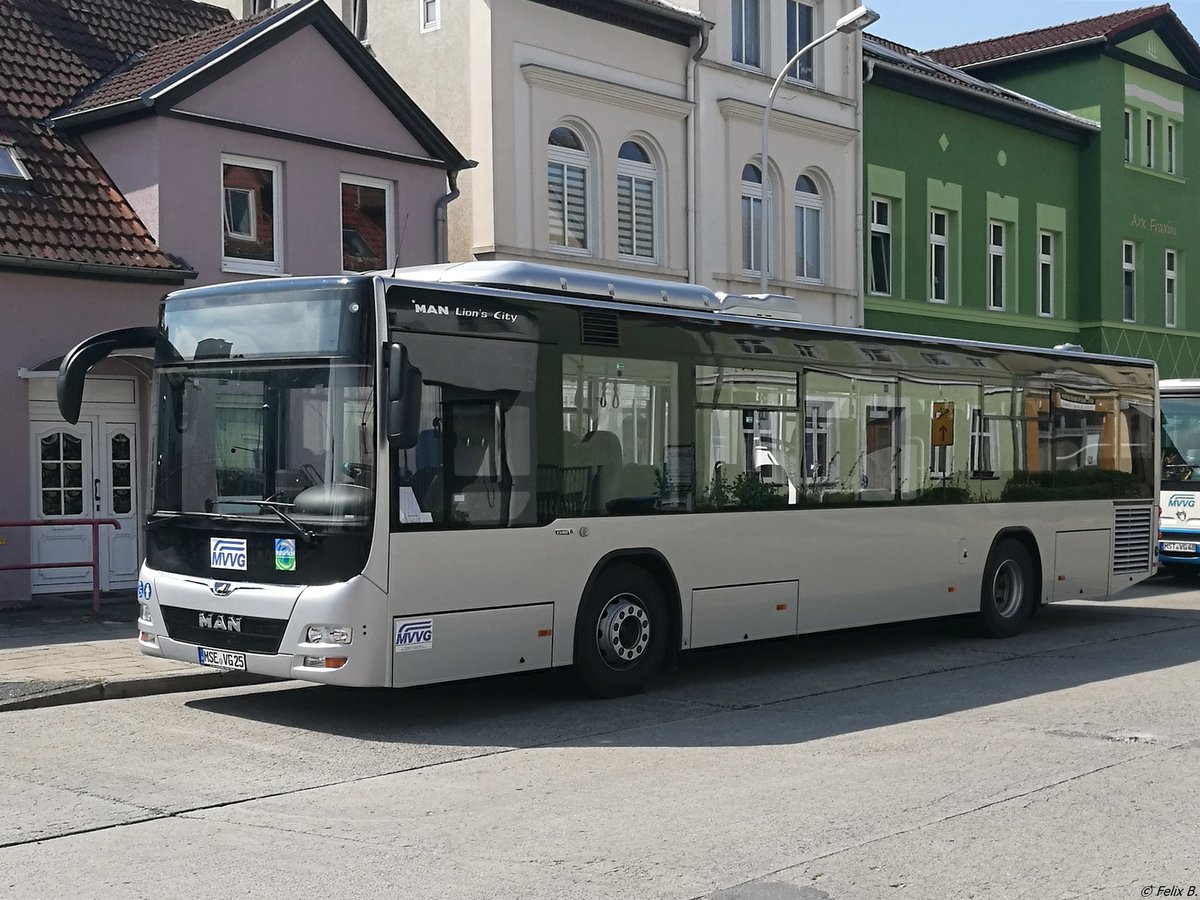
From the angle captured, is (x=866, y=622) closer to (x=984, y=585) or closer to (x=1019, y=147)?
(x=984, y=585)

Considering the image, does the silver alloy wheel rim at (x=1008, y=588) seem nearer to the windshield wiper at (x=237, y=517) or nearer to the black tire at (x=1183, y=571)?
the black tire at (x=1183, y=571)

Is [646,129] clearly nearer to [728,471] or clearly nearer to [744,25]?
[744,25]

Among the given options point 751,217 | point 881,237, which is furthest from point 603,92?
point 881,237

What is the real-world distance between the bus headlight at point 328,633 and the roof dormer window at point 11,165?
9853 millimetres

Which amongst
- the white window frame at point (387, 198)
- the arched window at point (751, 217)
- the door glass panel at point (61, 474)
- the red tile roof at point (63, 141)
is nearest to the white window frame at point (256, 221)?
the red tile roof at point (63, 141)

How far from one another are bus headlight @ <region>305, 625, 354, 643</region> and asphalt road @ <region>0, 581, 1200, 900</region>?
0.62 meters

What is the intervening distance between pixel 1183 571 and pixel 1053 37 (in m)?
19.3

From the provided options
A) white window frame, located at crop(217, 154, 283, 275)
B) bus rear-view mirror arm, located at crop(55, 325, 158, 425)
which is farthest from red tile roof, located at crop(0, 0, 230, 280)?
bus rear-view mirror arm, located at crop(55, 325, 158, 425)

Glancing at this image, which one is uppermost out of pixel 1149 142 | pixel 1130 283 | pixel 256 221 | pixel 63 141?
pixel 1149 142

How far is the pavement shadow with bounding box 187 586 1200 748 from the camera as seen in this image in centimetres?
975

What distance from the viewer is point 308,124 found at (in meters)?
19.0

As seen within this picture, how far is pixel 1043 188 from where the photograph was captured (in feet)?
112

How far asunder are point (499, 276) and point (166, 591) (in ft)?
9.88

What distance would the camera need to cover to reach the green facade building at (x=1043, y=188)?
2992 centimetres
